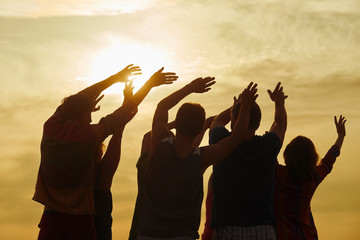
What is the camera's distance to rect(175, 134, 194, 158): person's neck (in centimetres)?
525

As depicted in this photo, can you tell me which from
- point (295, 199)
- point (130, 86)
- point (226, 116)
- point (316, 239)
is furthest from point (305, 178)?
point (130, 86)

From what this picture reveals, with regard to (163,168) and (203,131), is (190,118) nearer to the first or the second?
(163,168)

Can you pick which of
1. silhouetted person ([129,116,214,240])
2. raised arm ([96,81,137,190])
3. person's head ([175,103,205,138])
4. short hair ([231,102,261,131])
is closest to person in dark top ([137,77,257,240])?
person's head ([175,103,205,138])

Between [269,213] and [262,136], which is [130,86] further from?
[269,213]

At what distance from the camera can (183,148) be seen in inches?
208

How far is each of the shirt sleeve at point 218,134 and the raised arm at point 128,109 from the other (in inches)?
27.7

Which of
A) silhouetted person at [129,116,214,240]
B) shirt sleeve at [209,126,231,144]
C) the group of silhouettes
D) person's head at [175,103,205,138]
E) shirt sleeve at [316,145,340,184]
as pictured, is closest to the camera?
person's head at [175,103,205,138]

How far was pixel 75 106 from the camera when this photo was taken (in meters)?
5.49

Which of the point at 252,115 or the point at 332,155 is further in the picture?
the point at 332,155

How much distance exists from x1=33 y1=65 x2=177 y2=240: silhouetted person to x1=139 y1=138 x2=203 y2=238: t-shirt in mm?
613

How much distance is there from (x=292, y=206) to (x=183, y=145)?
5.94ft

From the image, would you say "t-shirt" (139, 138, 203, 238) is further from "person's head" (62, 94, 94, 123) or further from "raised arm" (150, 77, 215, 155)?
"person's head" (62, 94, 94, 123)

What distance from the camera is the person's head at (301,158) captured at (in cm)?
623

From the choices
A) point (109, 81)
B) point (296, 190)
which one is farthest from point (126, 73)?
point (296, 190)
